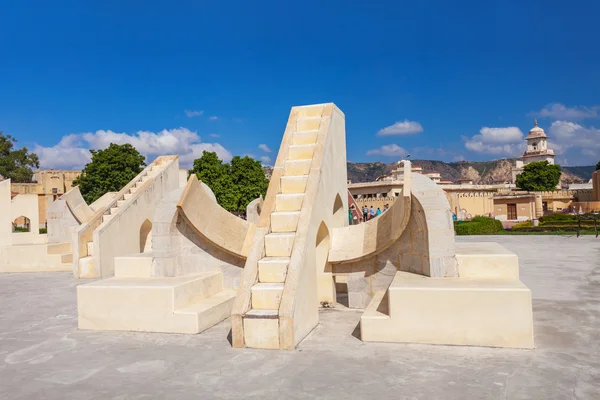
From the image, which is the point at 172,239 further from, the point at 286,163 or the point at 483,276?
the point at 483,276

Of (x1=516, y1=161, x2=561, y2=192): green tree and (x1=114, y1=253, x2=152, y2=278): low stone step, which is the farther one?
(x1=516, y1=161, x2=561, y2=192): green tree

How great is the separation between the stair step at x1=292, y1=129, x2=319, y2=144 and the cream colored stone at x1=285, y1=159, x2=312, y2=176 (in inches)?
19.7

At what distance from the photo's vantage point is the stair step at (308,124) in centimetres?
786

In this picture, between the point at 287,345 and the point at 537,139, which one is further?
the point at 537,139

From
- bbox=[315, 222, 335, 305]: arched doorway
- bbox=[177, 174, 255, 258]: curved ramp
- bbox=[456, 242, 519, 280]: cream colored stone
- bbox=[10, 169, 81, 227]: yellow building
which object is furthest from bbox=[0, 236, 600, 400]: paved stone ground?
bbox=[10, 169, 81, 227]: yellow building

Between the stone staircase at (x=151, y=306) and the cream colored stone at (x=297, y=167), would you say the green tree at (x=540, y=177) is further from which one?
the stone staircase at (x=151, y=306)

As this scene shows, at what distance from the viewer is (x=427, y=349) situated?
5.01m

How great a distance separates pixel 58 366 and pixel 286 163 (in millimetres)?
3951

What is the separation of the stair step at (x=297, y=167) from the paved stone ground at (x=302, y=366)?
6.88ft

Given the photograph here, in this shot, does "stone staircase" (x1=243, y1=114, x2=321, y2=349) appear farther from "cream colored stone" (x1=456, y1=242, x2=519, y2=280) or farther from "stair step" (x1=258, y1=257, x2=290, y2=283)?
"cream colored stone" (x1=456, y1=242, x2=519, y2=280)

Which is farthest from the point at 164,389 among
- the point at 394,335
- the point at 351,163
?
the point at 351,163

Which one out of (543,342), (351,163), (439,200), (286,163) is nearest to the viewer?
(543,342)

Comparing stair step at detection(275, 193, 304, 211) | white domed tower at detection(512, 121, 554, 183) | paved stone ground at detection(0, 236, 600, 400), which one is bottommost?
paved stone ground at detection(0, 236, 600, 400)

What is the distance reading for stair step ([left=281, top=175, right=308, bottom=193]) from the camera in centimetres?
682
